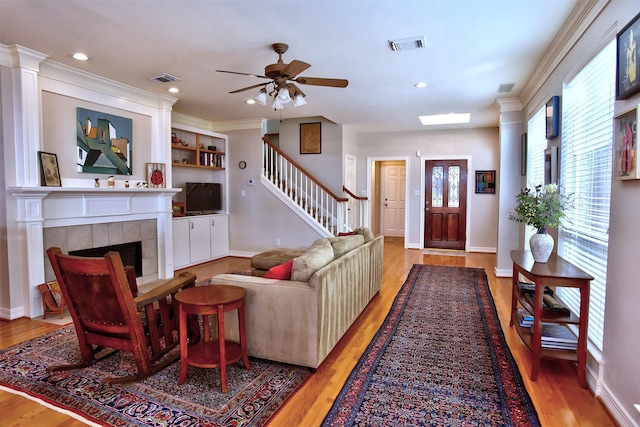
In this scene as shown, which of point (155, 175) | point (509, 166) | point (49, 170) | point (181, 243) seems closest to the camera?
point (49, 170)

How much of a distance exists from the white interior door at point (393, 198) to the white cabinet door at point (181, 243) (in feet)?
16.8

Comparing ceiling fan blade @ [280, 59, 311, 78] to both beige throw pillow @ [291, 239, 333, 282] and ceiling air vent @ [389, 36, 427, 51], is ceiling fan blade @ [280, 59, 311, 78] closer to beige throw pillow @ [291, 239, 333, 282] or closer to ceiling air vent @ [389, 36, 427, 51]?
ceiling air vent @ [389, 36, 427, 51]

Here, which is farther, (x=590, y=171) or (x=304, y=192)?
(x=304, y=192)

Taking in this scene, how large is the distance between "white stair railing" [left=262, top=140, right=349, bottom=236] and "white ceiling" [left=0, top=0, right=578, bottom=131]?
2.16 metres

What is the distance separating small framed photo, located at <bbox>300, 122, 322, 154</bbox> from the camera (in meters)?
7.10

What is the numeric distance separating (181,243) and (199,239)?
1.45 feet

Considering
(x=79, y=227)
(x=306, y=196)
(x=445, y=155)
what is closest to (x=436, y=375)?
(x=79, y=227)

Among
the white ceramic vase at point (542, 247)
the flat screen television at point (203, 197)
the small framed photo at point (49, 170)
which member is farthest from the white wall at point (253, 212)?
the white ceramic vase at point (542, 247)

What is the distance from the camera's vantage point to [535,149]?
4.30m

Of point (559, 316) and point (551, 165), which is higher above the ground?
point (551, 165)

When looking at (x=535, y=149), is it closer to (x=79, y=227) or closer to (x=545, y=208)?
(x=545, y=208)

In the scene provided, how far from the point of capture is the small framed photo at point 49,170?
144 inches

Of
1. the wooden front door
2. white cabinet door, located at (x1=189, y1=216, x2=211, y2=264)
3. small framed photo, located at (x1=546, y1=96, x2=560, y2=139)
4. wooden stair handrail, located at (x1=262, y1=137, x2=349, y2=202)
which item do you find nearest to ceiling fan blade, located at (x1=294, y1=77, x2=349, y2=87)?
small framed photo, located at (x1=546, y1=96, x2=560, y2=139)

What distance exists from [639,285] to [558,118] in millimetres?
1930
